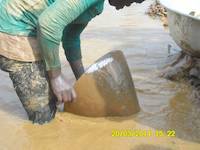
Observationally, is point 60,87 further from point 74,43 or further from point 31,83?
point 74,43

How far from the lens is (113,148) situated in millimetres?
3297

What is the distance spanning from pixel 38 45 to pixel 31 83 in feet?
1.10

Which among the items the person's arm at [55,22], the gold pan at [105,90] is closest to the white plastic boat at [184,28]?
the gold pan at [105,90]

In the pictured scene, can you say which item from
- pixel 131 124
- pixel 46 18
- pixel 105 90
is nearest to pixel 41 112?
pixel 105 90

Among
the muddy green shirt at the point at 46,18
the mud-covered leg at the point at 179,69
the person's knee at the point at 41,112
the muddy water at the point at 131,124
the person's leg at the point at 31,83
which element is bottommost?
the mud-covered leg at the point at 179,69

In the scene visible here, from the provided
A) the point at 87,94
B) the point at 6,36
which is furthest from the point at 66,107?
the point at 6,36

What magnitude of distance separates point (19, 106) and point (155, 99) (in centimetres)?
136

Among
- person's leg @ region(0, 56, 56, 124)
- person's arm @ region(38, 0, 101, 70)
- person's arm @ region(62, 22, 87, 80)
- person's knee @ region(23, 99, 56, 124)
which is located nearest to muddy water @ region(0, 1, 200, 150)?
person's knee @ region(23, 99, 56, 124)

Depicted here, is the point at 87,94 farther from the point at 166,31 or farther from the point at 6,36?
the point at 166,31

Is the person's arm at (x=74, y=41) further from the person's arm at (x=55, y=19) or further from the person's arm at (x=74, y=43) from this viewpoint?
the person's arm at (x=55, y=19)

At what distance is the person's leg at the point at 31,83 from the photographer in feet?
11.5

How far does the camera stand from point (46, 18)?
317 cm

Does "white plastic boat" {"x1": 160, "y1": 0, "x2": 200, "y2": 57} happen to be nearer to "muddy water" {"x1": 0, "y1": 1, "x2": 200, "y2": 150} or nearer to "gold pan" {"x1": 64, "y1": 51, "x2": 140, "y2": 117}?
"muddy water" {"x1": 0, "y1": 1, "x2": 200, "y2": 150}

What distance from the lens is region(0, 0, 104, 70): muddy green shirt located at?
10.4ft
